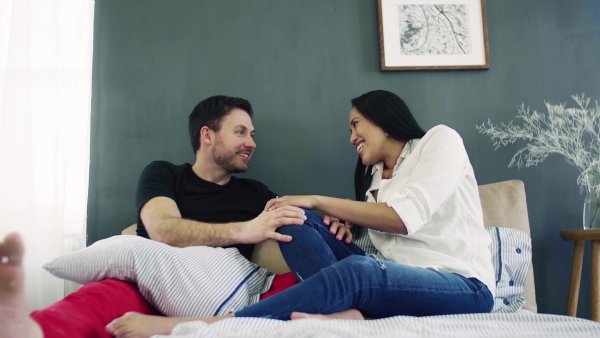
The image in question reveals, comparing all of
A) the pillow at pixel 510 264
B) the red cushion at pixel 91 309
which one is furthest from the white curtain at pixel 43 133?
the pillow at pixel 510 264

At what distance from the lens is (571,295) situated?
206 cm

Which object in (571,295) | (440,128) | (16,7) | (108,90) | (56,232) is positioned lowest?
Result: (571,295)

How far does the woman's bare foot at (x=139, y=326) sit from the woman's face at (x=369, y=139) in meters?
0.97

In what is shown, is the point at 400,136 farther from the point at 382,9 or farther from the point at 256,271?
the point at 382,9

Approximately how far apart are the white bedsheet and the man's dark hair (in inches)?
47.0

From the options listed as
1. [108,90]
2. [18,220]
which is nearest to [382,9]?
[108,90]

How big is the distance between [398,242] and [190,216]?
0.85 meters

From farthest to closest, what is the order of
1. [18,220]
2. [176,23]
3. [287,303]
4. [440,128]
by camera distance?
[176,23] → [18,220] → [440,128] → [287,303]

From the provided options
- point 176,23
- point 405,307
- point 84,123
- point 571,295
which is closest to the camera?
point 405,307

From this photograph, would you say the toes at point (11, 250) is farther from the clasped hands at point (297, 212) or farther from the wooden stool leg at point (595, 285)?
the wooden stool leg at point (595, 285)

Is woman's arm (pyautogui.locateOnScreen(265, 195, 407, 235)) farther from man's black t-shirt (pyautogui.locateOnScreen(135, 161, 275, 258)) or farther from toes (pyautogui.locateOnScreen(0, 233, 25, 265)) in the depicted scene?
toes (pyautogui.locateOnScreen(0, 233, 25, 265))

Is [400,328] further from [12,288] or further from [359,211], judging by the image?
[12,288]

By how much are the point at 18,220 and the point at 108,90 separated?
71 centimetres

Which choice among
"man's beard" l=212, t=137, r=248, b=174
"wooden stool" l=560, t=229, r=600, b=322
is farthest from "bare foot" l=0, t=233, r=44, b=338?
"wooden stool" l=560, t=229, r=600, b=322
